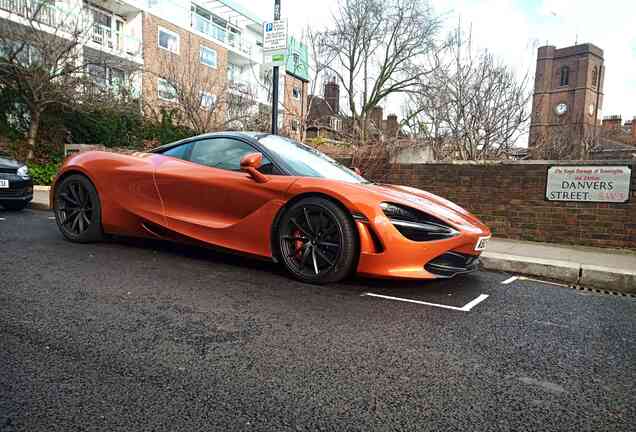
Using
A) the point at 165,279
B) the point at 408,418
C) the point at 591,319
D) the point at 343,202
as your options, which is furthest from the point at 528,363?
the point at 165,279

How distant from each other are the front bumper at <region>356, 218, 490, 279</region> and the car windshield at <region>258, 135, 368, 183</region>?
74 centimetres

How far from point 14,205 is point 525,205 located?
8.23 metres

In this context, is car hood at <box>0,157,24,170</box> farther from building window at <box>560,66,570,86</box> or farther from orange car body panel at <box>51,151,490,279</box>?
building window at <box>560,66,570,86</box>

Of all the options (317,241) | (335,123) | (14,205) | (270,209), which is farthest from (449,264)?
(335,123)

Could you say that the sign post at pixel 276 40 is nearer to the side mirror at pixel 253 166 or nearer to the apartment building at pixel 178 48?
the apartment building at pixel 178 48

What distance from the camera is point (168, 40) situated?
25.7 meters

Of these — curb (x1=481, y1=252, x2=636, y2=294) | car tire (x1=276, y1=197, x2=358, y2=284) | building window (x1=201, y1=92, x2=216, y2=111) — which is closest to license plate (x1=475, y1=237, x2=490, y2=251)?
car tire (x1=276, y1=197, x2=358, y2=284)

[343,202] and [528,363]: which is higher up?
[343,202]

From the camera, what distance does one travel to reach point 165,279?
3.35 meters

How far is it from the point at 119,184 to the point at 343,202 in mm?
2396

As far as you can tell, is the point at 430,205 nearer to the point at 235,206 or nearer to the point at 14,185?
the point at 235,206

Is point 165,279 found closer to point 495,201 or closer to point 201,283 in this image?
point 201,283

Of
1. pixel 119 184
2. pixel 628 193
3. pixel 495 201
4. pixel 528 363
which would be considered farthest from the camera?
pixel 495 201

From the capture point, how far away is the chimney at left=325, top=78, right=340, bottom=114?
15641 millimetres
